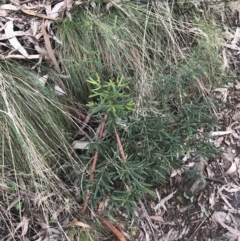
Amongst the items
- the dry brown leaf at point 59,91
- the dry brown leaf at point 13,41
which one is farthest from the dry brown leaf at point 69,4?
the dry brown leaf at point 59,91

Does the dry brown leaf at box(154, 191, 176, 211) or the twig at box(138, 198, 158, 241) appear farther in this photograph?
the dry brown leaf at box(154, 191, 176, 211)

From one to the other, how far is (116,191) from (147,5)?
1.13 m

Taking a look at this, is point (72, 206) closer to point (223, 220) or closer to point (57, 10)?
point (223, 220)

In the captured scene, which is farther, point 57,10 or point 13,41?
point 57,10

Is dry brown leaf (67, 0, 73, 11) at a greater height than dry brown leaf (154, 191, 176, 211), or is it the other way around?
dry brown leaf (67, 0, 73, 11)

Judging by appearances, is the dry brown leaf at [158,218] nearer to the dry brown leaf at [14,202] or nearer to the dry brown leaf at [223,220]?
the dry brown leaf at [223,220]

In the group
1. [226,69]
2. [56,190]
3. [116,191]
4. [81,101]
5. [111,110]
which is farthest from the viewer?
[226,69]

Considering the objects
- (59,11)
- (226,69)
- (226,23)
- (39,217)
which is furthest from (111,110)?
(226,23)

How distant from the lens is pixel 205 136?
91.8 inches

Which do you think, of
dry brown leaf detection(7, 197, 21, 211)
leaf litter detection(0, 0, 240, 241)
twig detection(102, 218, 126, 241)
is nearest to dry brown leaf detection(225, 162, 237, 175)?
leaf litter detection(0, 0, 240, 241)

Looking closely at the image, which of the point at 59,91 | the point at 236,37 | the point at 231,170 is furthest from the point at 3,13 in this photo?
the point at 231,170

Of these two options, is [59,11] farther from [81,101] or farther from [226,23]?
[226,23]

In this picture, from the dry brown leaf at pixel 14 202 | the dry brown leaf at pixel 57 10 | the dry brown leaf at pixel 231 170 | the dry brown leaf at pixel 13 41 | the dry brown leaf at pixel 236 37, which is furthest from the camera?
the dry brown leaf at pixel 236 37

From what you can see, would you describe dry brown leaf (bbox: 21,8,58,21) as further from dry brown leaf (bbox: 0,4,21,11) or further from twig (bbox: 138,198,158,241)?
twig (bbox: 138,198,158,241)
